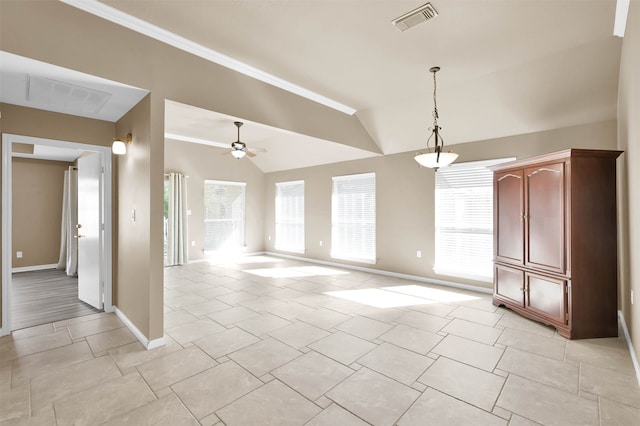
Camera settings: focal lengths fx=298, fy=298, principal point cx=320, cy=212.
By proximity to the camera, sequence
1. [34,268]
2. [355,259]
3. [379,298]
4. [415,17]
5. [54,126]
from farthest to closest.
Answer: [355,259]
[34,268]
[379,298]
[54,126]
[415,17]

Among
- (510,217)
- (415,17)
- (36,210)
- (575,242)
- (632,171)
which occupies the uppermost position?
(415,17)

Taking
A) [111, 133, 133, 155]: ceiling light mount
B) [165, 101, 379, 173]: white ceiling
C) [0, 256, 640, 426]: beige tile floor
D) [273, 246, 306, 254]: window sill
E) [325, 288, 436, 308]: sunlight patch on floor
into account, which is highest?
[165, 101, 379, 173]: white ceiling

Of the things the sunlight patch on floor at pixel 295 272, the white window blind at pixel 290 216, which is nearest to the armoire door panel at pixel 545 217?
the sunlight patch on floor at pixel 295 272

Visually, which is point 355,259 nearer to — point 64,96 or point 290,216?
point 290,216

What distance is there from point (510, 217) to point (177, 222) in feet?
21.7

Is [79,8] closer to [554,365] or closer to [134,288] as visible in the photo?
[134,288]

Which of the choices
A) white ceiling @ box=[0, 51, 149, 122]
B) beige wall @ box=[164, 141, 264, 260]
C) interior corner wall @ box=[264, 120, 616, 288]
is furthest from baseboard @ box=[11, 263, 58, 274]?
interior corner wall @ box=[264, 120, 616, 288]

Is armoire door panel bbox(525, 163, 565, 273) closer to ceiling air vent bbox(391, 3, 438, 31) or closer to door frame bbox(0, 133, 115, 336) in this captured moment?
ceiling air vent bbox(391, 3, 438, 31)

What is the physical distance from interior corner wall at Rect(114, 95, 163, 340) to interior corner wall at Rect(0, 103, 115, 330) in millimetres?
247

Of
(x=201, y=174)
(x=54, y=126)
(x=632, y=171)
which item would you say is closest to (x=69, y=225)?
(x=201, y=174)

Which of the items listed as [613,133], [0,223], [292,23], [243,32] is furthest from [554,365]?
[0,223]

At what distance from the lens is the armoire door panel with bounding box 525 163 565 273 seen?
126 inches

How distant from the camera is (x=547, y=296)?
335cm

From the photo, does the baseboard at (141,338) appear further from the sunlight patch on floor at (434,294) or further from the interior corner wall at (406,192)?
the interior corner wall at (406,192)
